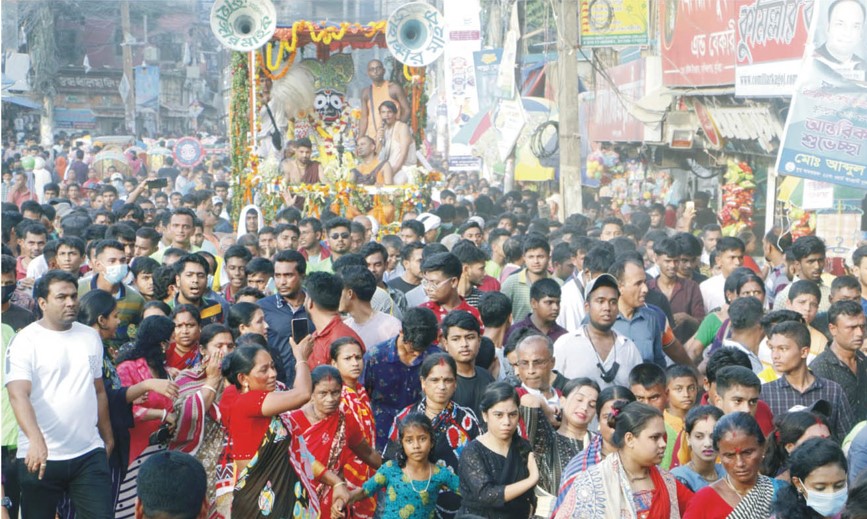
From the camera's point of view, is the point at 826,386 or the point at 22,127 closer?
the point at 826,386

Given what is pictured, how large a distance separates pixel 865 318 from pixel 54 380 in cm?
457

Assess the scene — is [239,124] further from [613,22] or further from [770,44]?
[770,44]

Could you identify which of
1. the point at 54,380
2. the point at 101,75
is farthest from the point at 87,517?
the point at 101,75

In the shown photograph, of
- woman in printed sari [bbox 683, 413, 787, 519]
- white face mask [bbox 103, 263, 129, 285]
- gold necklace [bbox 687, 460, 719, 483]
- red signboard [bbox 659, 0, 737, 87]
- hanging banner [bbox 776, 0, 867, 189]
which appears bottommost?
gold necklace [bbox 687, 460, 719, 483]

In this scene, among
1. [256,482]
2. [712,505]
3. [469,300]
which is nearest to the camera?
[712,505]

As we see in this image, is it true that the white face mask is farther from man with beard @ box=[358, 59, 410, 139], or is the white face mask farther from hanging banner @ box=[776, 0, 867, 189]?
man with beard @ box=[358, 59, 410, 139]

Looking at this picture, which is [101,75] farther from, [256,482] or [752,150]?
[256,482]


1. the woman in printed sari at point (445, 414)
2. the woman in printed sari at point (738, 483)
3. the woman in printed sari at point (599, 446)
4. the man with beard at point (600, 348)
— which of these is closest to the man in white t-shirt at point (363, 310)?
the man with beard at point (600, 348)

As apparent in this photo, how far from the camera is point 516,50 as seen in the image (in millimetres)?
29031

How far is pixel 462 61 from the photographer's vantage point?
3136 centimetres

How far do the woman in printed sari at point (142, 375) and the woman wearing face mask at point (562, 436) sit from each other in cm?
191

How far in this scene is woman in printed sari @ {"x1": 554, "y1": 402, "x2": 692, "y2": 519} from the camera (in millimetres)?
4832

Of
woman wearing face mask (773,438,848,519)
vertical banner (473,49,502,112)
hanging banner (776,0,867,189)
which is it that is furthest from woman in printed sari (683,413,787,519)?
vertical banner (473,49,502,112)

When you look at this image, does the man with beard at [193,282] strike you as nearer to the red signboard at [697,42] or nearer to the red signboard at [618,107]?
the red signboard at [697,42]
